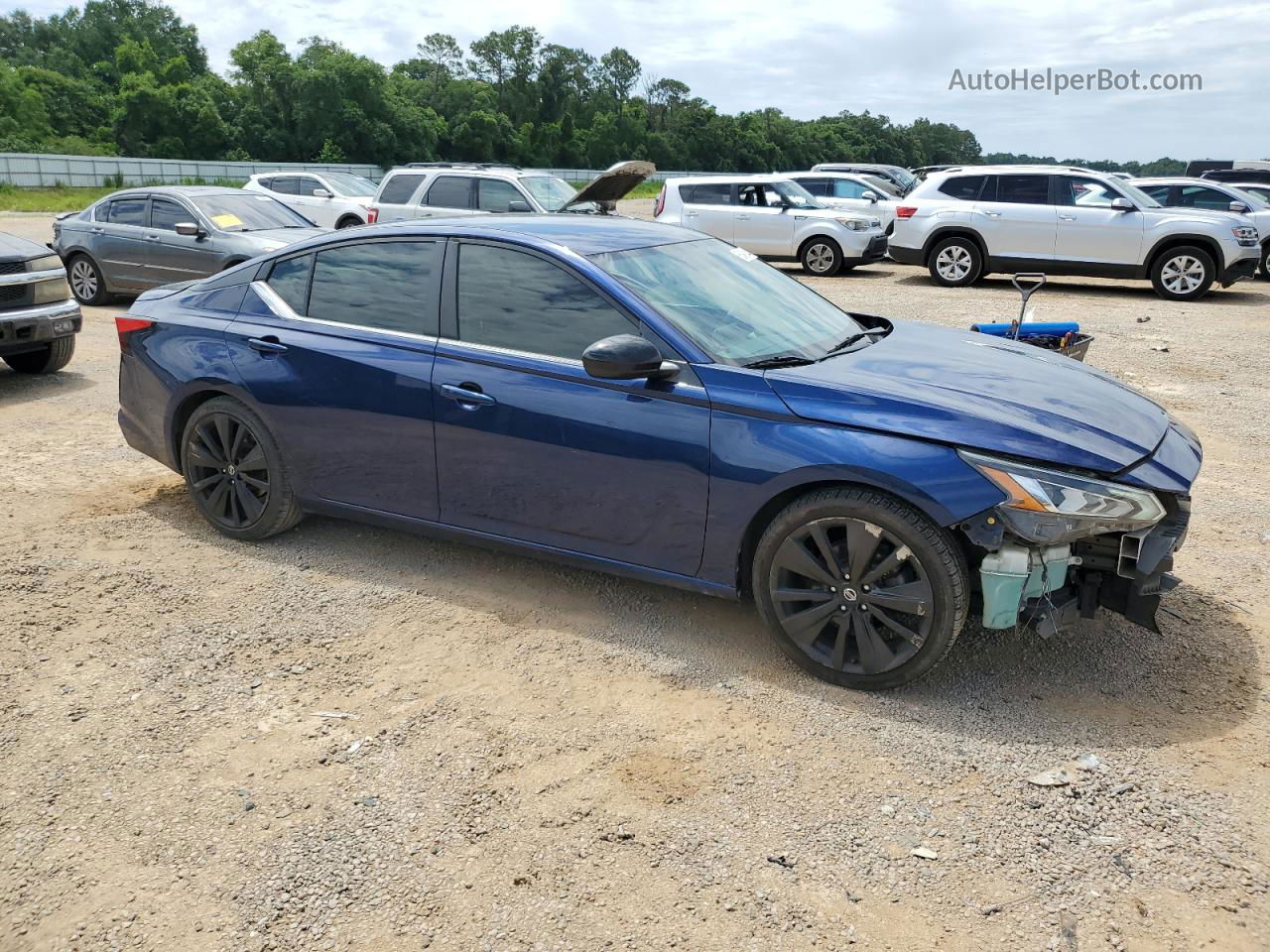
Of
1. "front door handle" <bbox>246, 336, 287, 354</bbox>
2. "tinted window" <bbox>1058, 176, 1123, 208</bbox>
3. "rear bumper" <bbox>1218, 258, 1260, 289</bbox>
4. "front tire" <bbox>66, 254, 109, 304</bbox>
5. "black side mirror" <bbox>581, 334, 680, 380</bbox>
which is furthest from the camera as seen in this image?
"tinted window" <bbox>1058, 176, 1123, 208</bbox>

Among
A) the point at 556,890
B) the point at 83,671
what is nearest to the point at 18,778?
the point at 83,671

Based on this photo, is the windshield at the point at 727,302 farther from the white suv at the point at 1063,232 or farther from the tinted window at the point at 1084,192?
the tinted window at the point at 1084,192

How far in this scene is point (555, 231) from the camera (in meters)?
4.50

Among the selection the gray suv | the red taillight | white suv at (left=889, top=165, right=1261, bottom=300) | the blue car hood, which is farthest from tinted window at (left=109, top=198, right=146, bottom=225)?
the blue car hood

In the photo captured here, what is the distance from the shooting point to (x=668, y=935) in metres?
2.55

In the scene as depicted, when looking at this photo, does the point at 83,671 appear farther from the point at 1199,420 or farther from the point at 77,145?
the point at 77,145

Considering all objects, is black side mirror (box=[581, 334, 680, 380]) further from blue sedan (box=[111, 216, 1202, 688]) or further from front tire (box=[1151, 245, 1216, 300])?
front tire (box=[1151, 245, 1216, 300])

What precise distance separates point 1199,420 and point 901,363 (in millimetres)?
4975

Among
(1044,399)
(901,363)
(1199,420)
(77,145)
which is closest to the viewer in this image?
(1044,399)

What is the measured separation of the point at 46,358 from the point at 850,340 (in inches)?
299

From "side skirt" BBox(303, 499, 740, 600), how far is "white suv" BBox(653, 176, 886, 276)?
45.6 ft

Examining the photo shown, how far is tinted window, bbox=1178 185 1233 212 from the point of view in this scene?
1608 cm

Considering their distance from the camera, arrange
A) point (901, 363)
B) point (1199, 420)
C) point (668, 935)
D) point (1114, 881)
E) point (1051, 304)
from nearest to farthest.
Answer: point (668, 935) → point (1114, 881) → point (901, 363) → point (1199, 420) → point (1051, 304)

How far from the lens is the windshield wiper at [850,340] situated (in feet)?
13.8
